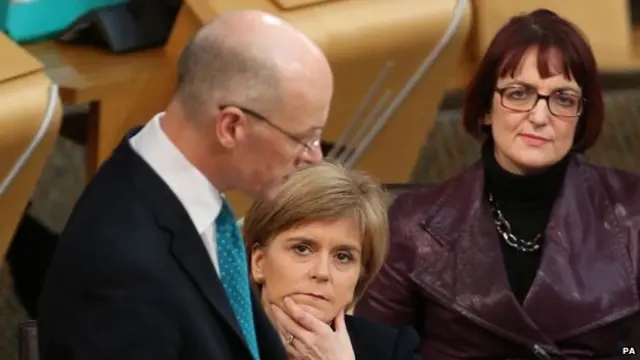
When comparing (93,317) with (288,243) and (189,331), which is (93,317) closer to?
(189,331)

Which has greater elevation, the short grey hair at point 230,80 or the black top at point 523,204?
the short grey hair at point 230,80

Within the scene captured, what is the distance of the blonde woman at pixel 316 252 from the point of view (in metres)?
1.46

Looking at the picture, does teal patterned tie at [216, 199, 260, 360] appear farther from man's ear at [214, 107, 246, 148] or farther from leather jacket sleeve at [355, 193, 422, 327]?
leather jacket sleeve at [355, 193, 422, 327]

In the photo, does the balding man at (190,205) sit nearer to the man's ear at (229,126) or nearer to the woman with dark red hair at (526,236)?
the man's ear at (229,126)

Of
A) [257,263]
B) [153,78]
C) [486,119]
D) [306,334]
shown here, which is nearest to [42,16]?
[153,78]

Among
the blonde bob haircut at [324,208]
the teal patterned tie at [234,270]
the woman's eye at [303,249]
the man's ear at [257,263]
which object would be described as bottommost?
the man's ear at [257,263]

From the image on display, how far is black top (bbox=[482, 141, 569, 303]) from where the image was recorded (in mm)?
1896

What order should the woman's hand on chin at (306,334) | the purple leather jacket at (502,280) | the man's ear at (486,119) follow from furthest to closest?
the man's ear at (486,119) → the purple leather jacket at (502,280) → the woman's hand on chin at (306,334)

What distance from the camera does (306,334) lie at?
57.4 inches

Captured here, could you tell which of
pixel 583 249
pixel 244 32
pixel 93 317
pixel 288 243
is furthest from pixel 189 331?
pixel 583 249

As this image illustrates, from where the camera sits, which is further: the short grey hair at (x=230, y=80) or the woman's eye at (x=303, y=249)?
the woman's eye at (x=303, y=249)

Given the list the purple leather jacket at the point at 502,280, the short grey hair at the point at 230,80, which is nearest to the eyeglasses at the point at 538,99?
the purple leather jacket at the point at 502,280

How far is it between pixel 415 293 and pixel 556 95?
1.30 feet

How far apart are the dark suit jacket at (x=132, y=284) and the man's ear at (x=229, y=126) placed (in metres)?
0.08
